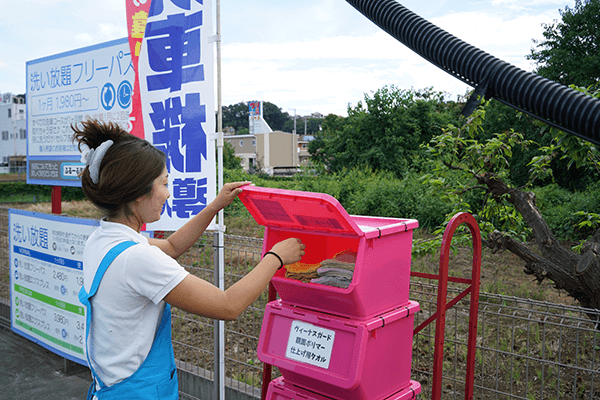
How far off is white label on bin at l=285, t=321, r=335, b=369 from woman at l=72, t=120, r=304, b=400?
0.54 m

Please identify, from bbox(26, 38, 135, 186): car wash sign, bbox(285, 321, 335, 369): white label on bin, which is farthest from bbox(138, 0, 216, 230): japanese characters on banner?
bbox(285, 321, 335, 369): white label on bin

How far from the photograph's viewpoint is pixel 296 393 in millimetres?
2221

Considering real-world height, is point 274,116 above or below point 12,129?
above

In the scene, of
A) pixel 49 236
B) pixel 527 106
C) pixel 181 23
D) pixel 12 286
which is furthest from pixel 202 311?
pixel 12 286

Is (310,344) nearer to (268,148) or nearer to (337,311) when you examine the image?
(337,311)

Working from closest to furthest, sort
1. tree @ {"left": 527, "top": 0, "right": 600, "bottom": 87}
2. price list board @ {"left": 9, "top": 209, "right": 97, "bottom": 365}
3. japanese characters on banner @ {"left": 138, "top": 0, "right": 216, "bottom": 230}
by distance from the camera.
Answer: japanese characters on banner @ {"left": 138, "top": 0, "right": 216, "bottom": 230}
price list board @ {"left": 9, "top": 209, "right": 97, "bottom": 365}
tree @ {"left": 527, "top": 0, "right": 600, "bottom": 87}

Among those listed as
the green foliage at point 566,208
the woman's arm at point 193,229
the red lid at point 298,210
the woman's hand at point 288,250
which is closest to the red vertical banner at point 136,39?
the woman's arm at point 193,229

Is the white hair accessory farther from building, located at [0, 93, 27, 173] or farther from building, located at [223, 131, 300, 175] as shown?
building, located at [223, 131, 300, 175]

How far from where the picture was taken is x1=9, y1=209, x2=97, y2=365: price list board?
394 cm

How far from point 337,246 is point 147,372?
3.36 ft

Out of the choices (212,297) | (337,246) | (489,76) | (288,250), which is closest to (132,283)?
(212,297)

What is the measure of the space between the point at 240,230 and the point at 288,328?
29.5 feet

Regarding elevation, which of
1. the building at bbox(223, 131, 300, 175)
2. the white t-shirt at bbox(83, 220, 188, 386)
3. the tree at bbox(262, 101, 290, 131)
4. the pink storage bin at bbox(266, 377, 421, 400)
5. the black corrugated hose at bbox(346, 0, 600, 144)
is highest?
the tree at bbox(262, 101, 290, 131)

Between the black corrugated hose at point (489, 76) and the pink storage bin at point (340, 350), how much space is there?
3.38 ft
